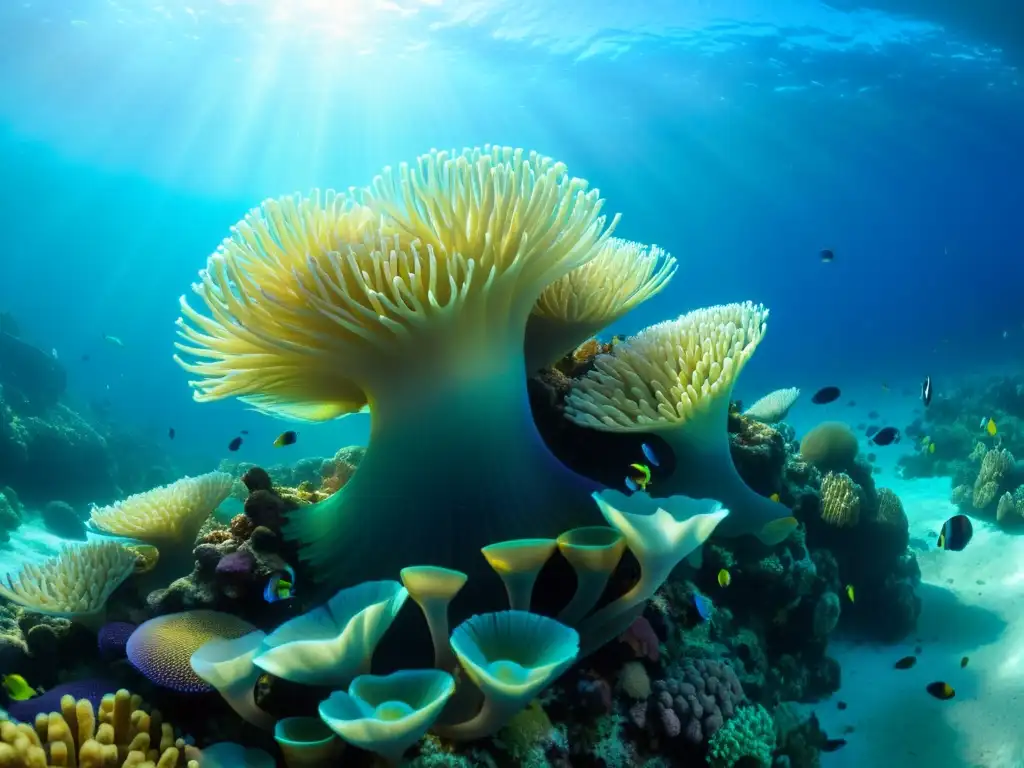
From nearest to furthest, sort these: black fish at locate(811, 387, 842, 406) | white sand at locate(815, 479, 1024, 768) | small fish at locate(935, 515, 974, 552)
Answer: white sand at locate(815, 479, 1024, 768), small fish at locate(935, 515, 974, 552), black fish at locate(811, 387, 842, 406)

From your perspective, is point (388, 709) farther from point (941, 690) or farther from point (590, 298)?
point (941, 690)

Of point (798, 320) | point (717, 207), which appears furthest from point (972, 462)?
point (798, 320)

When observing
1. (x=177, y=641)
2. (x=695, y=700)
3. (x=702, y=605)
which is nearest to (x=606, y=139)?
(x=702, y=605)

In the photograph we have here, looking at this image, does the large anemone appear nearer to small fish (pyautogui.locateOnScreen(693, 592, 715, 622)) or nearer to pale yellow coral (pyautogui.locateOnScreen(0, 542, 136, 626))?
small fish (pyautogui.locateOnScreen(693, 592, 715, 622))

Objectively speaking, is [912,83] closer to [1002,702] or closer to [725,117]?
[725,117]

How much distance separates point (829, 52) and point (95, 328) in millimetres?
79771

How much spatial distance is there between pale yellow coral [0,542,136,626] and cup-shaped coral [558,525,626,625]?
240cm

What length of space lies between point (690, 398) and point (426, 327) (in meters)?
A: 1.36

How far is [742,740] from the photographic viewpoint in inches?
109

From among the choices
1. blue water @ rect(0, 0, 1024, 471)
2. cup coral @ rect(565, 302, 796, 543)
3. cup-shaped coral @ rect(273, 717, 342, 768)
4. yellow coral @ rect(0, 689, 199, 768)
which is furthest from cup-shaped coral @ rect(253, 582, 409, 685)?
blue water @ rect(0, 0, 1024, 471)

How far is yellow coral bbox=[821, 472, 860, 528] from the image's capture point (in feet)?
19.4

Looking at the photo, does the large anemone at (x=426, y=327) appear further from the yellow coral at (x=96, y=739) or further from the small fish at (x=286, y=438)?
the small fish at (x=286, y=438)

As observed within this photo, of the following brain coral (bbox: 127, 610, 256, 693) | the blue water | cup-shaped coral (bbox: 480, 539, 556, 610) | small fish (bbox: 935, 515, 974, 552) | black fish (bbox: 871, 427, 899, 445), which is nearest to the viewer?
cup-shaped coral (bbox: 480, 539, 556, 610)

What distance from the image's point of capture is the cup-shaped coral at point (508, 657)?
168 centimetres
